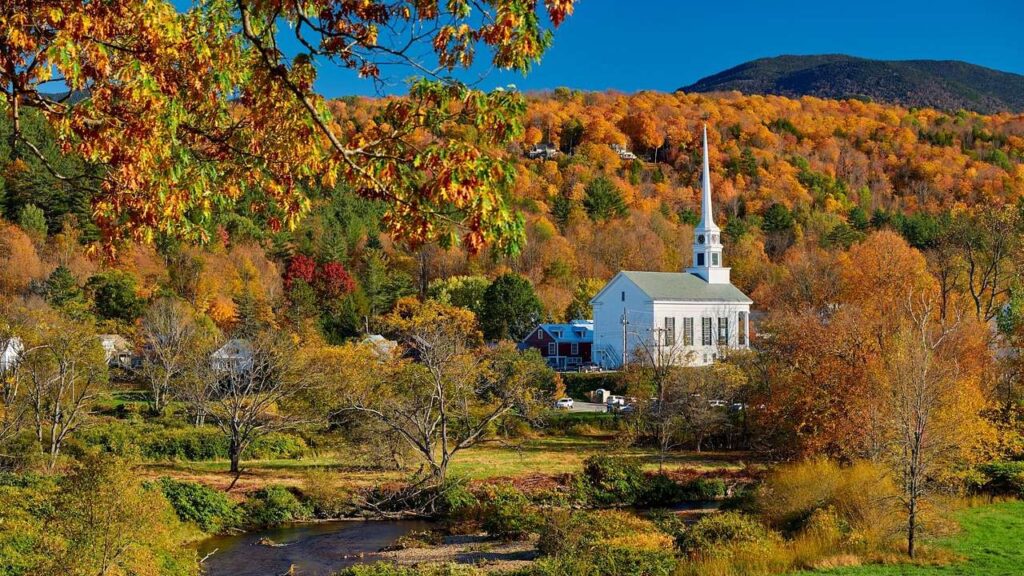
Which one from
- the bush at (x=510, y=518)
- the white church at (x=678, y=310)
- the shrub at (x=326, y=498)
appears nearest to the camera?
the bush at (x=510, y=518)

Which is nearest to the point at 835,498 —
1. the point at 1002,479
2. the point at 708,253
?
the point at 1002,479

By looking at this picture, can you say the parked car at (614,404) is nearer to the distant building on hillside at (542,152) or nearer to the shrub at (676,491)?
the shrub at (676,491)

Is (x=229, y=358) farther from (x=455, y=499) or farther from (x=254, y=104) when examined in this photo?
(x=254, y=104)

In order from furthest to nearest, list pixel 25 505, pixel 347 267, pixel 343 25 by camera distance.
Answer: pixel 347 267
pixel 25 505
pixel 343 25

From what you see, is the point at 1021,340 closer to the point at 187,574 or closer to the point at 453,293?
the point at 187,574

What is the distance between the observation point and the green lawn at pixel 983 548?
65.1 ft

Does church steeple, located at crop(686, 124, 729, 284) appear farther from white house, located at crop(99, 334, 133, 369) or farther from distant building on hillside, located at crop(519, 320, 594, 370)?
white house, located at crop(99, 334, 133, 369)

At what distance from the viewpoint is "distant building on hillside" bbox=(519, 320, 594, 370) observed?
7512 centimetres

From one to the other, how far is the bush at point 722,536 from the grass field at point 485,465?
13590 mm

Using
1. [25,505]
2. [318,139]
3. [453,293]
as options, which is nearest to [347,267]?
[453,293]

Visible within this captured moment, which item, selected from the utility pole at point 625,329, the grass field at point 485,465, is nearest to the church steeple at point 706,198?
the utility pole at point 625,329

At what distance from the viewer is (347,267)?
294ft

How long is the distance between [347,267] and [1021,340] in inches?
2421

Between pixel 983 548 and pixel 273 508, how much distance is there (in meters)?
22.0
